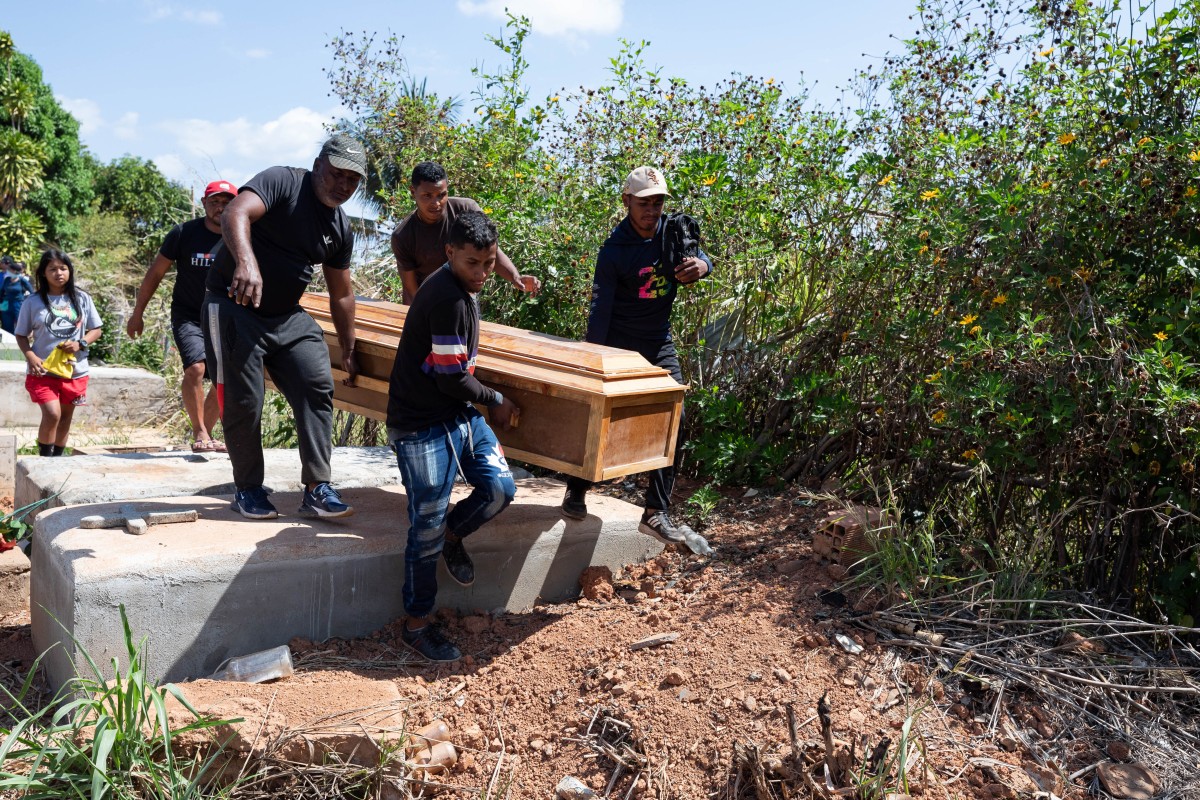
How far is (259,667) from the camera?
3.44 meters

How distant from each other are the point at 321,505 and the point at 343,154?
140cm

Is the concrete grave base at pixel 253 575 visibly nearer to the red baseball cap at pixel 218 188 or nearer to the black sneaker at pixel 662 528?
the black sneaker at pixel 662 528

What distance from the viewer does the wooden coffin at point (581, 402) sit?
3734mm

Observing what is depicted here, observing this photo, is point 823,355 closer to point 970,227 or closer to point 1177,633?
point 970,227

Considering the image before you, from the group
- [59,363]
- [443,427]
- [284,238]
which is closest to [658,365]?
[443,427]

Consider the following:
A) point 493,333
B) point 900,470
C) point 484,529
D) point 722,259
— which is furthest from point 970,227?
point 484,529

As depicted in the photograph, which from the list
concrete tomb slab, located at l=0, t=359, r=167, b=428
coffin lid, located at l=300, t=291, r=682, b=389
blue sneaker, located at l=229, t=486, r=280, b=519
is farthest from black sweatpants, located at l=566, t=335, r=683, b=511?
concrete tomb slab, located at l=0, t=359, r=167, b=428

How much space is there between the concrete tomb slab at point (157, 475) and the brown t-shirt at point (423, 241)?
1.08 metres

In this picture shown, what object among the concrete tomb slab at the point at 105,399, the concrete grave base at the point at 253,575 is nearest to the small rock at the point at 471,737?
the concrete grave base at the point at 253,575

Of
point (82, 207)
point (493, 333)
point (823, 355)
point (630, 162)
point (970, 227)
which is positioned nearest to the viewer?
point (970, 227)

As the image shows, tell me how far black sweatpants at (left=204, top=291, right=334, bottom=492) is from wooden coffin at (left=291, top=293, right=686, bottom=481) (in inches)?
17.9

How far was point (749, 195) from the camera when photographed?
5.07 meters

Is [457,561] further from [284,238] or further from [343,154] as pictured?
[343,154]

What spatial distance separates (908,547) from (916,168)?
186 centimetres
